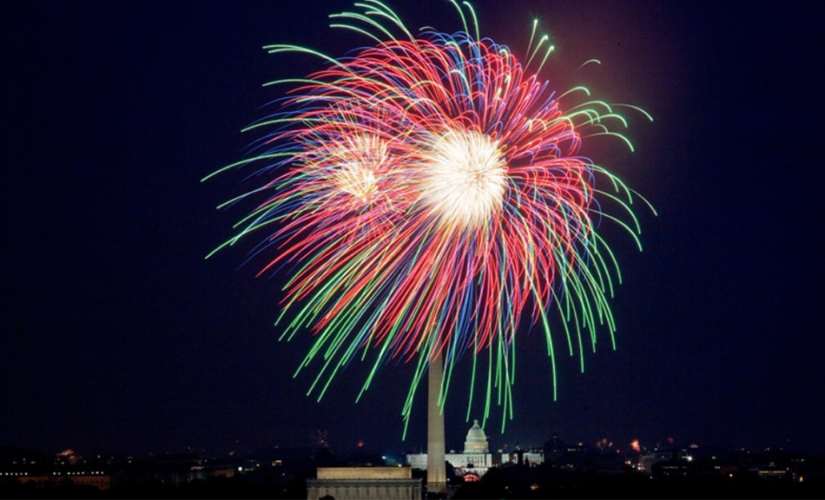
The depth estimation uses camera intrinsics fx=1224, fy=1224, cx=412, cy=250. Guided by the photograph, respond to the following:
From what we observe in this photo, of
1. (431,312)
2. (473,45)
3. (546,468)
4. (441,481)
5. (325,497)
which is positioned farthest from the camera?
(546,468)

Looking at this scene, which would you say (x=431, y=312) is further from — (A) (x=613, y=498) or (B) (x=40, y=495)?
(B) (x=40, y=495)

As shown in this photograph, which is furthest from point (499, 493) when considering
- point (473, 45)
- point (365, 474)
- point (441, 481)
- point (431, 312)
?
point (473, 45)

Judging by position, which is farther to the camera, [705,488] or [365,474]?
[705,488]

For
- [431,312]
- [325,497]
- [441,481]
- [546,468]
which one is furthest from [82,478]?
[431,312]

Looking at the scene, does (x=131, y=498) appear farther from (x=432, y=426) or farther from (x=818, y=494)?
(x=818, y=494)

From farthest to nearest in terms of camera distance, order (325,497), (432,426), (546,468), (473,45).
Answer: (546,468), (432,426), (325,497), (473,45)

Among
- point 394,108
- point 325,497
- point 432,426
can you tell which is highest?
point 394,108

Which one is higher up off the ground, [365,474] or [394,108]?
[394,108]
